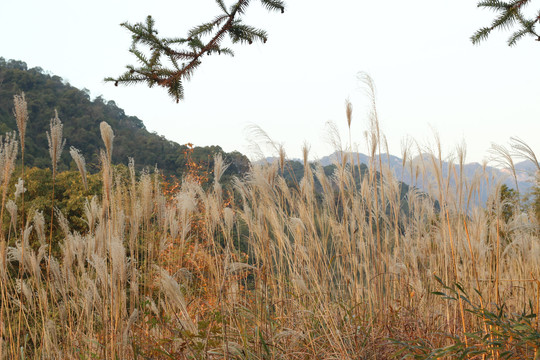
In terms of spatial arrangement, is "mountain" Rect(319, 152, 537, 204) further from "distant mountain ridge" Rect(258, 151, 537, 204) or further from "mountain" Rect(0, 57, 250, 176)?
"mountain" Rect(0, 57, 250, 176)

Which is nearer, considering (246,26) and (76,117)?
(246,26)

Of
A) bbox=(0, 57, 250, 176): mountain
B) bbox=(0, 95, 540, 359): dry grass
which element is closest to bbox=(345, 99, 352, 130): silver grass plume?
bbox=(0, 95, 540, 359): dry grass

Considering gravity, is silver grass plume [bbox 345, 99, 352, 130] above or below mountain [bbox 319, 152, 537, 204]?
above

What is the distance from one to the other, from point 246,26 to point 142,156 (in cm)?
2049

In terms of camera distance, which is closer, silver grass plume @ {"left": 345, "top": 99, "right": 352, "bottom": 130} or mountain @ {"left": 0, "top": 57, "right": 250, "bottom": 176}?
silver grass plume @ {"left": 345, "top": 99, "right": 352, "bottom": 130}

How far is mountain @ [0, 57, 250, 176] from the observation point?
18.9m

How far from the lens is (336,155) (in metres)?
2.99

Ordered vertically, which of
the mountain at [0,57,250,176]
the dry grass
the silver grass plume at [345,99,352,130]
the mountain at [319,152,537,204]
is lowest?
the dry grass

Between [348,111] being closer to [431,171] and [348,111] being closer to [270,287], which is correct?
[431,171]

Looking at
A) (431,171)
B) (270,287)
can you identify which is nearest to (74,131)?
(270,287)

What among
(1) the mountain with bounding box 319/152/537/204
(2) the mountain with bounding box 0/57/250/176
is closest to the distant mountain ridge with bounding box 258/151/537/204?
(1) the mountain with bounding box 319/152/537/204

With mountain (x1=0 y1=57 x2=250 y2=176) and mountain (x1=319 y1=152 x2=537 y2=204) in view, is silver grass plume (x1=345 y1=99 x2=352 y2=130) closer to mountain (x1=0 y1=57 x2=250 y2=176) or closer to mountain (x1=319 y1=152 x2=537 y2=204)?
mountain (x1=319 y1=152 x2=537 y2=204)

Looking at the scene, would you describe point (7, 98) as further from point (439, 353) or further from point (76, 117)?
point (439, 353)

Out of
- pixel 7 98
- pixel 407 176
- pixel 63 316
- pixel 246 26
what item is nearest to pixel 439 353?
pixel 407 176
